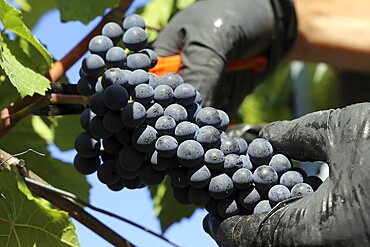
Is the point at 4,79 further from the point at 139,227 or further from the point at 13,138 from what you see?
the point at 139,227

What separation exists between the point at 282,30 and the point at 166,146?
2.42 ft

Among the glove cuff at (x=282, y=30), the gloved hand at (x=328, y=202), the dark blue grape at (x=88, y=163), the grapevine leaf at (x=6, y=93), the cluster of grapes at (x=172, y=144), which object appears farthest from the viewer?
the glove cuff at (x=282, y=30)

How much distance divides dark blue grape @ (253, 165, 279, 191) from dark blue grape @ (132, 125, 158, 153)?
0.42ft

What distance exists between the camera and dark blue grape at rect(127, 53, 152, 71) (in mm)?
972

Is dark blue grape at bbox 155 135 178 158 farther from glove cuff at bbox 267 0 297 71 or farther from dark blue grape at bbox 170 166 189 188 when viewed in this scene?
glove cuff at bbox 267 0 297 71

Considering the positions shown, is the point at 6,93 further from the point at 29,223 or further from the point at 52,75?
the point at 29,223

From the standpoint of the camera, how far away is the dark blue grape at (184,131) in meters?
0.91

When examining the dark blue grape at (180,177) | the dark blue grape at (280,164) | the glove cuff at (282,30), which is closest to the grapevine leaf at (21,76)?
the dark blue grape at (180,177)

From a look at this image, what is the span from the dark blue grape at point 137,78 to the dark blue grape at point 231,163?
0.14 m

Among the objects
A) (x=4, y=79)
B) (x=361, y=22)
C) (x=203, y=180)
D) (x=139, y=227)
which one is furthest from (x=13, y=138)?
(x=361, y=22)

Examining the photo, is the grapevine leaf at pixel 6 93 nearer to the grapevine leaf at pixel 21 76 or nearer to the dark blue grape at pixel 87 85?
the grapevine leaf at pixel 21 76

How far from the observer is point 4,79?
118 centimetres

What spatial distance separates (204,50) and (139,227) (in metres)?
0.34

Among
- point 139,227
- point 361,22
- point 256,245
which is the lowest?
point 361,22
